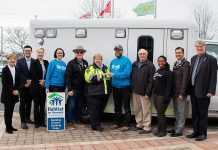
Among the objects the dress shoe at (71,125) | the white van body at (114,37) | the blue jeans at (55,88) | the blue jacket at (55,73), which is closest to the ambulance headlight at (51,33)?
the white van body at (114,37)

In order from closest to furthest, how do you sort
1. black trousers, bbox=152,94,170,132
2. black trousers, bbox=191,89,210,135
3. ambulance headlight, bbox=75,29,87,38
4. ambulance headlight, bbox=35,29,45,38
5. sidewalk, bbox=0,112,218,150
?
sidewalk, bbox=0,112,218,150 → black trousers, bbox=191,89,210,135 → black trousers, bbox=152,94,170,132 → ambulance headlight, bbox=75,29,87,38 → ambulance headlight, bbox=35,29,45,38

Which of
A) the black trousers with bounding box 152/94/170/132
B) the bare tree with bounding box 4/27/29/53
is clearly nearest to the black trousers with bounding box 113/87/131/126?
the black trousers with bounding box 152/94/170/132

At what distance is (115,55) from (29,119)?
2.64 m

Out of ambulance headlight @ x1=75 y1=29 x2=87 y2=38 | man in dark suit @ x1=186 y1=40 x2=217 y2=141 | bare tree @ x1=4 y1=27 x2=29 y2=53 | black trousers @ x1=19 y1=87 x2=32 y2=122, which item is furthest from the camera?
bare tree @ x1=4 y1=27 x2=29 y2=53

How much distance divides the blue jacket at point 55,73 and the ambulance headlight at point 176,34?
8.23 feet

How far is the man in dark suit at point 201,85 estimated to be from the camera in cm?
631

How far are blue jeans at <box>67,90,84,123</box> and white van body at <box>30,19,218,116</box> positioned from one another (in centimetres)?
69

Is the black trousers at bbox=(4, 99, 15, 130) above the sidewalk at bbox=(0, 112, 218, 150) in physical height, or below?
above

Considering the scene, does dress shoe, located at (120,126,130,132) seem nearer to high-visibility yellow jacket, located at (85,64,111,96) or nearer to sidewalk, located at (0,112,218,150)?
sidewalk, located at (0,112,218,150)

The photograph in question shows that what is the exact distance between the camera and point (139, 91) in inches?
279

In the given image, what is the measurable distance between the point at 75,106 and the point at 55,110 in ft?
1.84

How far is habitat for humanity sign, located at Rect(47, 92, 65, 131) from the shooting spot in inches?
284

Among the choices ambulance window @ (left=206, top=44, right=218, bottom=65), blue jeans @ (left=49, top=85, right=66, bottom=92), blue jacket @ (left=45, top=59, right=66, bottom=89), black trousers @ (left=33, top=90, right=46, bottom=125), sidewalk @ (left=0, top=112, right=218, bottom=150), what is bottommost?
sidewalk @ (left=0, top=112, right=218, bottom=150)

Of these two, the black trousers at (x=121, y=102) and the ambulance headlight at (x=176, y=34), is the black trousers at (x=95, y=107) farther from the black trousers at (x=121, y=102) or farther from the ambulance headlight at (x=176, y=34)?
the ambulance headlight at (x=176, y=34)
